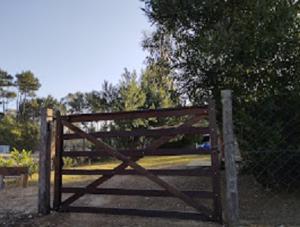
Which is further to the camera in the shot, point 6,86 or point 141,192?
point 6,86

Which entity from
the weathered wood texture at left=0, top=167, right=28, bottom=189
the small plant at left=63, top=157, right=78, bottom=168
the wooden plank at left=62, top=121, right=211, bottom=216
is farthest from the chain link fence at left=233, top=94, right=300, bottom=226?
the small plant at left=63, top=157, right=78, bottom=168

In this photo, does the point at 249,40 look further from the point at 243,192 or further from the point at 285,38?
the point at 243,192

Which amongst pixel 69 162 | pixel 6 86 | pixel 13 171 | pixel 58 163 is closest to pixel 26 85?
pixel 6 86

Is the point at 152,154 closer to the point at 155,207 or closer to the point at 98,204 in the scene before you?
the point at 155,207

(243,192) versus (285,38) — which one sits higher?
(285,38)

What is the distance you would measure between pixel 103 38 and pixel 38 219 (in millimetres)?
8391

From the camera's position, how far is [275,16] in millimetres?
6258

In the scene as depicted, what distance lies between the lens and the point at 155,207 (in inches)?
237

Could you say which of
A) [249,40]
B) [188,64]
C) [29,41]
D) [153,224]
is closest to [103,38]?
[29,41]

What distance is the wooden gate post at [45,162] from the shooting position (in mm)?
5989

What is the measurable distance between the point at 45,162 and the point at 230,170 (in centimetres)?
325

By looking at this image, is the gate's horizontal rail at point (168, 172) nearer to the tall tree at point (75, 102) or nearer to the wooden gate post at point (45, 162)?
the wooden gate post at point (45, 162)

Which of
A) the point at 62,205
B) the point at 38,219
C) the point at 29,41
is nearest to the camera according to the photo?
the point at 38,219

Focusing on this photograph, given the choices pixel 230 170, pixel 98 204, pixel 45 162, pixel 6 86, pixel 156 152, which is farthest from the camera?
pixel 6 86
